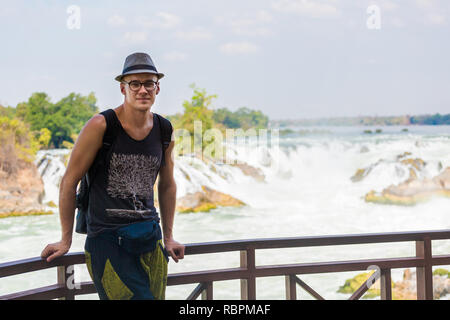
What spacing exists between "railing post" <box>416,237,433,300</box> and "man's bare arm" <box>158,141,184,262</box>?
31.4 inches

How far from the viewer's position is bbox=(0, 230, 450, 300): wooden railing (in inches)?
52.6

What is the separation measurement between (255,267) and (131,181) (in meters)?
0.52

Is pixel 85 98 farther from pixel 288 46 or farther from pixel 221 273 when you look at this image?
pixel 221 273

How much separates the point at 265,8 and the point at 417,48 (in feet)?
15.2

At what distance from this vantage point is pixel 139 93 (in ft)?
4.11

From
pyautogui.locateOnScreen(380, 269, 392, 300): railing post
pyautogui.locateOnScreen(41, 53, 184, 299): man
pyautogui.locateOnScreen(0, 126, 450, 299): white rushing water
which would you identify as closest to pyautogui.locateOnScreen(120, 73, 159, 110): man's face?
pyautogui.locateOnScreen(41, 53, 184, 299): man

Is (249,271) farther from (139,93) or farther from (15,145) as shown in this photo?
(15,145)

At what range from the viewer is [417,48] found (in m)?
15.1

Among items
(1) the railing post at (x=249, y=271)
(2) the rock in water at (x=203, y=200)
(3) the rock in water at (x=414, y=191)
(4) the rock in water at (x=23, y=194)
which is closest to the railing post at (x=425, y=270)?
(1) the railing post at (x=249, y=271)

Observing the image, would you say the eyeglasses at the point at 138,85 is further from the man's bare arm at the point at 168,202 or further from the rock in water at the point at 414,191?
the rock in water at the point at 414,191

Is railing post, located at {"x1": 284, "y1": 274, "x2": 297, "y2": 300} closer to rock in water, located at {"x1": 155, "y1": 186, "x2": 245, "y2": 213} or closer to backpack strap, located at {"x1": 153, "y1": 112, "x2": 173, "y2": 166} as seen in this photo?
backpack strap, located at {"x1": 153, "y1": 112, "x2": 173, "y2": 166}

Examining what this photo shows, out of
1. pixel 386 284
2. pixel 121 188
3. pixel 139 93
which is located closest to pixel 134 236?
pixel 121 188

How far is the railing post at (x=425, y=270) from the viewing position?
5.53 feet

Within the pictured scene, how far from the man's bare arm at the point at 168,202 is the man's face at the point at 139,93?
6.5 inches
